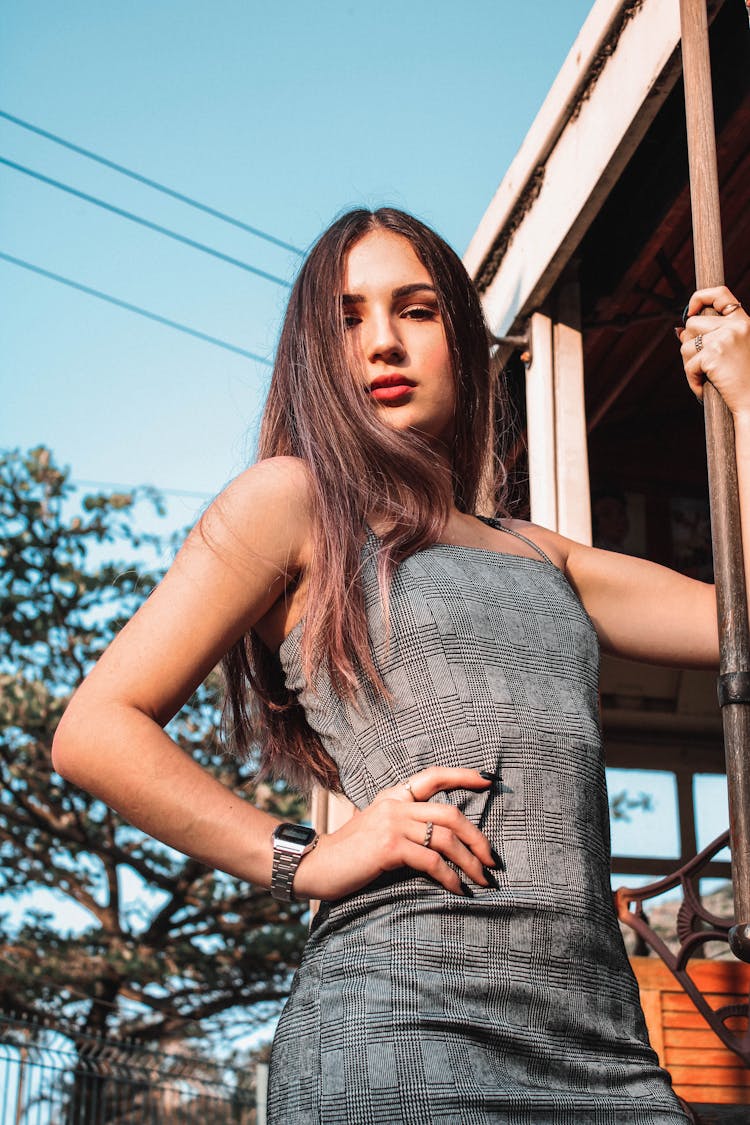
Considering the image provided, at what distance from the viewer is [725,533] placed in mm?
1726

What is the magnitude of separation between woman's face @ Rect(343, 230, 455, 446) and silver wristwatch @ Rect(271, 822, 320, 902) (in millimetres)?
609

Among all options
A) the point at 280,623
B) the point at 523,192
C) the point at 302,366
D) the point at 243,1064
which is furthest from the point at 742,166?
the point at 243,1064

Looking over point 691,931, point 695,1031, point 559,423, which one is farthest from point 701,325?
point 695,1031

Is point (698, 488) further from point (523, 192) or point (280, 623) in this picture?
point (280, 623)

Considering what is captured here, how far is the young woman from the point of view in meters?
1.34

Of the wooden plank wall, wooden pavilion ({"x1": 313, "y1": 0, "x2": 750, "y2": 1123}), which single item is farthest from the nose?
the wooden plank wall

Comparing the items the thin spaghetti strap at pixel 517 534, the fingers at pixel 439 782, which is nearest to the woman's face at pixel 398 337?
the thin spaghetti strap at pixel 517 534

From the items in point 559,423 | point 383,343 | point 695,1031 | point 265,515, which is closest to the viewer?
point 265,515

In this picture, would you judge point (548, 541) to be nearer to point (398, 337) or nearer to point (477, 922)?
point (398, 337)

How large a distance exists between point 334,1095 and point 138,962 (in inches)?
421

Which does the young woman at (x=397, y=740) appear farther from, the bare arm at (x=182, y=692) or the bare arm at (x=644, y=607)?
the bare arm at (x=644, y=607)

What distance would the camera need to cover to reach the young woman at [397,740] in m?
1.34

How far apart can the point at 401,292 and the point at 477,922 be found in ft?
3.08

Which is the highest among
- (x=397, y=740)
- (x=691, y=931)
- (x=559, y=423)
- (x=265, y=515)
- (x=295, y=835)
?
(x=559, y=423)
